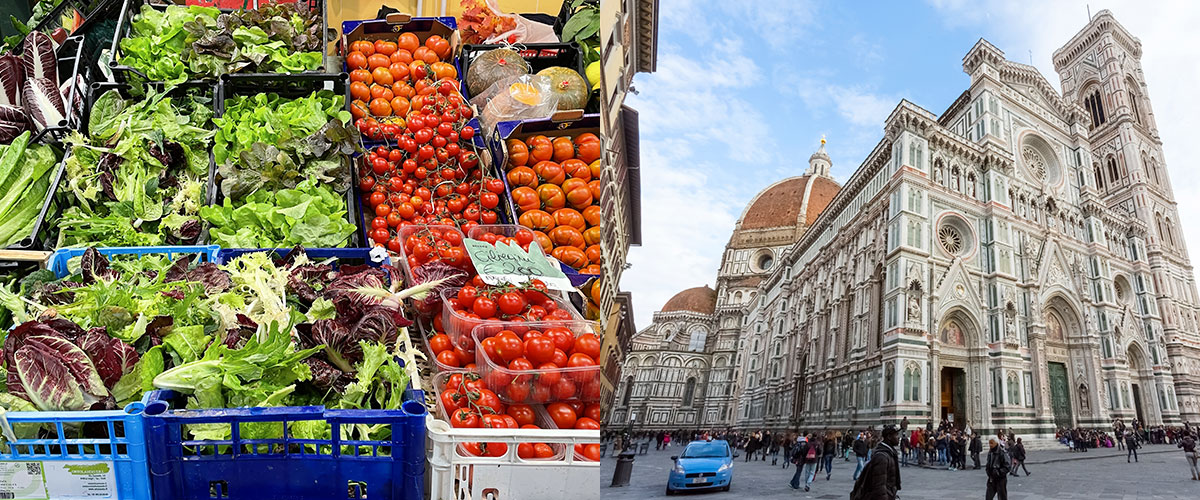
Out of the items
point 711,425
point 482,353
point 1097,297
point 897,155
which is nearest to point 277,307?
point 482,353

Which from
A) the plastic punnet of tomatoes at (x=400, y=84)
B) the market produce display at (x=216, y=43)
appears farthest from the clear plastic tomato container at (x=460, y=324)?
the market produce display at (x=216, y=43)

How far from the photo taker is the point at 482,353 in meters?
2.89

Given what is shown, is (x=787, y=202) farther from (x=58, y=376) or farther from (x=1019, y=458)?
(x=58, y=376)

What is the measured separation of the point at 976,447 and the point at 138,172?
4566 millimetres

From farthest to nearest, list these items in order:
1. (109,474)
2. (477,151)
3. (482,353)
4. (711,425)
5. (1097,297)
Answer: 1. (477,151)
2. (482,353)
3. (1097,297)
4. (711,425)
5. (109,474)

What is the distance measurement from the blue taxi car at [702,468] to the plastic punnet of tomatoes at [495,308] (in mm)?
1146

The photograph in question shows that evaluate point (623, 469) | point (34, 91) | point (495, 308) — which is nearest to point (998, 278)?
point (623, 469)

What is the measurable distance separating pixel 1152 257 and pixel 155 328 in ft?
12.0

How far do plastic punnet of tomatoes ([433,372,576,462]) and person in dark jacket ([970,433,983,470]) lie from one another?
3.91ft

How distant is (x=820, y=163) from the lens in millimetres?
2422

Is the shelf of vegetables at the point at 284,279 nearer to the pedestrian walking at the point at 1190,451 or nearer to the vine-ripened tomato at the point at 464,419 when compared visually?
the vine-ripened tomato at the point at 464,419

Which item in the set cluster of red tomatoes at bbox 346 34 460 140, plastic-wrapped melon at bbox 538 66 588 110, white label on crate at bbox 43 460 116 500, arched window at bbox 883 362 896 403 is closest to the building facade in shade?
arched window at bbox 883 362 896 403

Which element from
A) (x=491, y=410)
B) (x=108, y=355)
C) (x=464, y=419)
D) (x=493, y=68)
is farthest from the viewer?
(x=493, y=68)

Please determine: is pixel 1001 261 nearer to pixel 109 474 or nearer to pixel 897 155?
pixel 897 155
